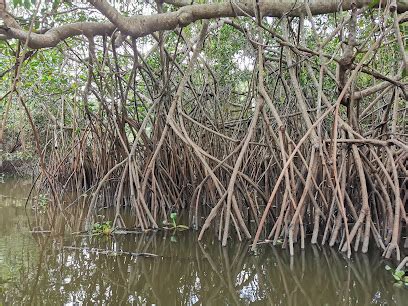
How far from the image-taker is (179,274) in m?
2.54

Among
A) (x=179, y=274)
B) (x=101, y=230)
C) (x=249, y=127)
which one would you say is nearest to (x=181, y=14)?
(x=249, y=127)

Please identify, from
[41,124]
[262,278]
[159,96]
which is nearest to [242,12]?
[159,96]

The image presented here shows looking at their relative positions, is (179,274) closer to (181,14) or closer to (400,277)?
(400,277)

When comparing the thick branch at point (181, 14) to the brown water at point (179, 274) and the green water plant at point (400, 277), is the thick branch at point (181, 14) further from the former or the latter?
the green water plant at point (400, 277)

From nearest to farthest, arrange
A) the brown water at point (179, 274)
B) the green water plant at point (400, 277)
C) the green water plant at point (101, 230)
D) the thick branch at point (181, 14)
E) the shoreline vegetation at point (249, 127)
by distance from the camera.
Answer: the brown water at point (179, 274)
the green water plant at point (400, 277)
the shoreline vegetation at point (249, 127)
the thick branch at point (181, 14)
the green water plant at point (101, 230)

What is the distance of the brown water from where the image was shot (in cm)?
216

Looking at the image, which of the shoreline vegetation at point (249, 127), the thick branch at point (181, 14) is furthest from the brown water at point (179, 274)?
the thick branch at point (181, 14)

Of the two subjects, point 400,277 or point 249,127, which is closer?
point 400,277

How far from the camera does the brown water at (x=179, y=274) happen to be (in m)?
2.16

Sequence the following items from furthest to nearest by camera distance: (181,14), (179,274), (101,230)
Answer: (101,230), (181,14), (179,274)

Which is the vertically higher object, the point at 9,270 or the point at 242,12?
the point at 242,12

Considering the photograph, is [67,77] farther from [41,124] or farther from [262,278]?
[262,278]

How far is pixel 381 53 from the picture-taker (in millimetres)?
5348

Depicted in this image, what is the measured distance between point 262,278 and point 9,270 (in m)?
1.47
